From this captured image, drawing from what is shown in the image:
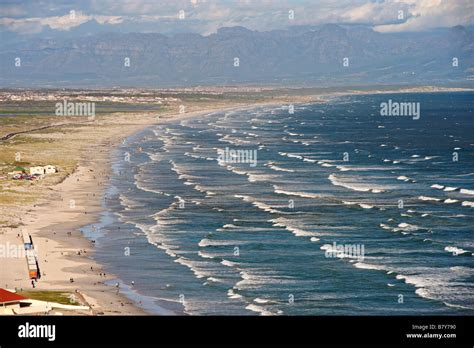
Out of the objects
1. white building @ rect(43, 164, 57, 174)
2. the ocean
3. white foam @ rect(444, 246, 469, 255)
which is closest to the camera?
the ocean

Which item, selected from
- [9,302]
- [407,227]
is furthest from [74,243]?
[9,302]

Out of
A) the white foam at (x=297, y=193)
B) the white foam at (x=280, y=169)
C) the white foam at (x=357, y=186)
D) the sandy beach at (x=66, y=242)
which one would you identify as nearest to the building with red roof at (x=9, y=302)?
the sandy beach at (x=66, y=242)

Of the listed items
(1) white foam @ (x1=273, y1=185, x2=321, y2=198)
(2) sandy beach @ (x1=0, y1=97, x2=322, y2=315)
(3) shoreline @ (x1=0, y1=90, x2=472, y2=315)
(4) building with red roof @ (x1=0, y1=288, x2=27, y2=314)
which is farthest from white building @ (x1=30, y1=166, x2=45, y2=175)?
(4) building with red roof @ (x1=0, y1=288, x2=27, y2=314)

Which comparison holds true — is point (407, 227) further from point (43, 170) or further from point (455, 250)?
point (43, 170)

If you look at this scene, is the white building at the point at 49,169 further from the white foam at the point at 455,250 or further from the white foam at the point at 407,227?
the white foam at the point at 455,250

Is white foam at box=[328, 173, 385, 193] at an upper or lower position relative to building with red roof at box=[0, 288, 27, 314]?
lower

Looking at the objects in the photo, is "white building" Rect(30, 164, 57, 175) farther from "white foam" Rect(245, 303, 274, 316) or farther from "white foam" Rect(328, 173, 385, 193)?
"white foam" Rect(245, 303, 274, 316)
